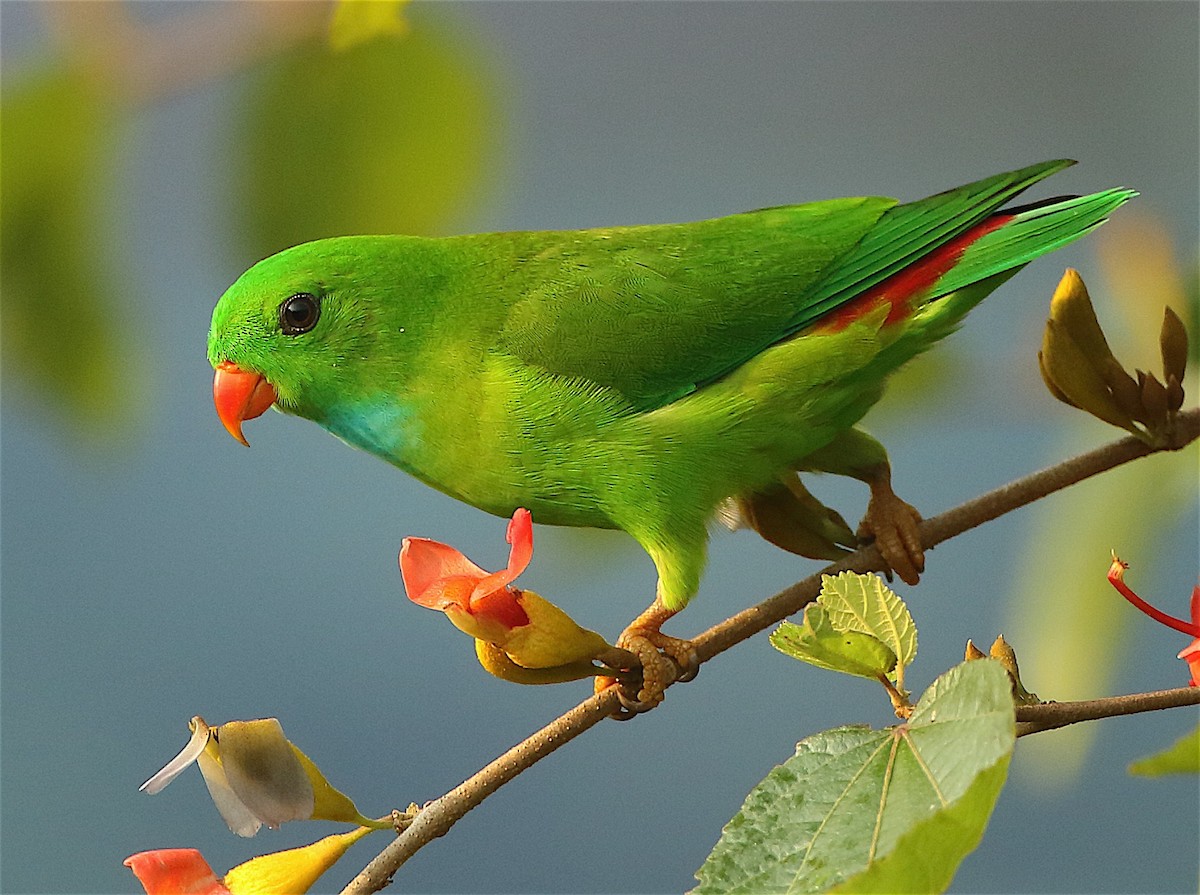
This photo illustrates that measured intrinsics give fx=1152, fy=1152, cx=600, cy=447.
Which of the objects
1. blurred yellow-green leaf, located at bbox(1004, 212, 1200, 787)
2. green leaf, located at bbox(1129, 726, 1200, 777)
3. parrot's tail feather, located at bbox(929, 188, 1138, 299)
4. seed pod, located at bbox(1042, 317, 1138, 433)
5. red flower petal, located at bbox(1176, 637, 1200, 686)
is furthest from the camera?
blurred yellow-green leaf, located at bbox(1004, 212, 1200, 787)

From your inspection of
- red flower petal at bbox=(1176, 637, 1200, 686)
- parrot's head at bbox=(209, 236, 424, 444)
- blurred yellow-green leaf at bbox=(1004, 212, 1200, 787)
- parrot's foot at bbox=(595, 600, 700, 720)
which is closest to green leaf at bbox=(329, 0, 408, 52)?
parrot's head at bbox=(209, 236, 424, 444)

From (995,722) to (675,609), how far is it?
13.9 inches

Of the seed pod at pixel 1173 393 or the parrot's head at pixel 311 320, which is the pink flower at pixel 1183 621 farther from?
the parrot's head at pixel 311 320

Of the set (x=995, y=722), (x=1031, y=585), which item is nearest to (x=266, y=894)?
(x=995, y=722)

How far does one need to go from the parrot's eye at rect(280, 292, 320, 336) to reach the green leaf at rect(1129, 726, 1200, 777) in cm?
55

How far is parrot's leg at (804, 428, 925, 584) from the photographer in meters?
0.68

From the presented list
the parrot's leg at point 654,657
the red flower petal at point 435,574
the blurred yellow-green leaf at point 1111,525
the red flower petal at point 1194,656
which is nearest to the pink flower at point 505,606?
the red flower petal at point 435,574

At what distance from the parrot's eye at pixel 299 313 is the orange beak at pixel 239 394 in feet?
0.13

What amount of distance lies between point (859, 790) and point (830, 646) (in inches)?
1.9

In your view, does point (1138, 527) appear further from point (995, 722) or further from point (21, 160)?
point (21, 160)

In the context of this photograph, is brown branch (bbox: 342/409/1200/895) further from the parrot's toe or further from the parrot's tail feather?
the parrot's tail feather

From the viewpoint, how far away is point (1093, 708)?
0.39m

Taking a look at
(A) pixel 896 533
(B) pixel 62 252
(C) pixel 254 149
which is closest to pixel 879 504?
(A) pixel 896 533

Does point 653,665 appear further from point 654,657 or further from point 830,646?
point 830,646
